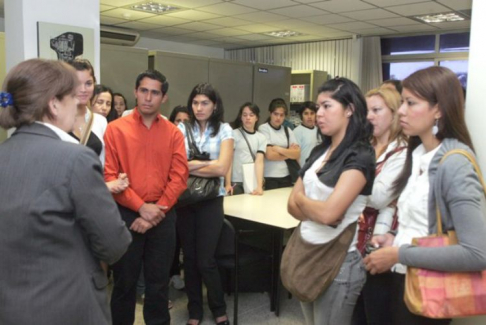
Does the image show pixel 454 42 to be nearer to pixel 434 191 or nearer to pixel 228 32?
→ pixel 228 32

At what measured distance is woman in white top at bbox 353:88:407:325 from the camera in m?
1.64

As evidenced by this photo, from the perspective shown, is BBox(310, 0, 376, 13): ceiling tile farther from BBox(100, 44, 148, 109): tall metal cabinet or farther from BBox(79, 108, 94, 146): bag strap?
BBox(79, 108, 94, 146): bag strap

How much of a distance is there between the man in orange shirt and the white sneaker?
1004 mm

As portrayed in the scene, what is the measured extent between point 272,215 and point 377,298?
4.67 ft

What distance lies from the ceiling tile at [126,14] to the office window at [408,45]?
4143mm

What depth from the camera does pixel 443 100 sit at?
4.22ft

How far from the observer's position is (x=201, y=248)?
2.64 metres

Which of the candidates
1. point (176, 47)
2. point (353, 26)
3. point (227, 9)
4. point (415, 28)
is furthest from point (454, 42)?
point (176, 47)

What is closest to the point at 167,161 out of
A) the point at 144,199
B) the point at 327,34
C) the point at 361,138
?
the point at 144,199

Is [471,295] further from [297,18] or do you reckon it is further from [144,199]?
[297,18]

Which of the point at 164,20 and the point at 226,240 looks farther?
the point at 164,20

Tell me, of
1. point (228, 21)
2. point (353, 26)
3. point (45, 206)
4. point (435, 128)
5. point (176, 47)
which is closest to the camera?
point (45, 206)

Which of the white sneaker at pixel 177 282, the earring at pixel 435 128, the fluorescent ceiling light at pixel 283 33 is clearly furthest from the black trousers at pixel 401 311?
the fluorescent ceiling light at pixel 283 33

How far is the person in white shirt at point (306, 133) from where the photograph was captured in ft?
14.5
